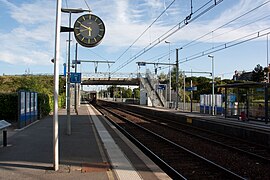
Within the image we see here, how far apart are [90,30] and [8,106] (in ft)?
41.4

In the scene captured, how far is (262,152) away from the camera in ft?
39.4

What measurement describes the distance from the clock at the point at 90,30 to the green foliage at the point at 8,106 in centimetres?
1230

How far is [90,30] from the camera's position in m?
9.89

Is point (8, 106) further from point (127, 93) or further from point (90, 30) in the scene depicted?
point (127, 93)

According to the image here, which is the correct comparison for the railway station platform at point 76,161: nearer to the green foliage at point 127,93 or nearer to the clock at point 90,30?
the clock at point 90,30

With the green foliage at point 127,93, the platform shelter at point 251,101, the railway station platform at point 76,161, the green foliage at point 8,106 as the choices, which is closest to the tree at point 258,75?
the green foliage at point 127,93

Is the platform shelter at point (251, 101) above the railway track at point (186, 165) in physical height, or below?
above

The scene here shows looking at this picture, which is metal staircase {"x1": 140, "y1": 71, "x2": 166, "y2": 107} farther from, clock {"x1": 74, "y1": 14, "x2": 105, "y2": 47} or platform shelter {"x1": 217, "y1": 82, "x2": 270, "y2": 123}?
clock {"x1": 74, "y1": 14, "x2": 105, "y2": 47}

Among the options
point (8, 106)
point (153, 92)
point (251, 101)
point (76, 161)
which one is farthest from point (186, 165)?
point (153, 92)

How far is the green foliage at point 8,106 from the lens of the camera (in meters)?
20.1

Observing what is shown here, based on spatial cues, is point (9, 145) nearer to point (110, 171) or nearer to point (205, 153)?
point (110, 171)

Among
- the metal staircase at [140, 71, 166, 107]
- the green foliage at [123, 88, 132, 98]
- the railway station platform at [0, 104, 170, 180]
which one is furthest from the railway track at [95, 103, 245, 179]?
the green foliage at [123, 88, 132, 98]

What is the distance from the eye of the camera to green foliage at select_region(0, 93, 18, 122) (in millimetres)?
20125

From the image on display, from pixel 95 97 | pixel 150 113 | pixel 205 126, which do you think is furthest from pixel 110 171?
pixel 95 97
